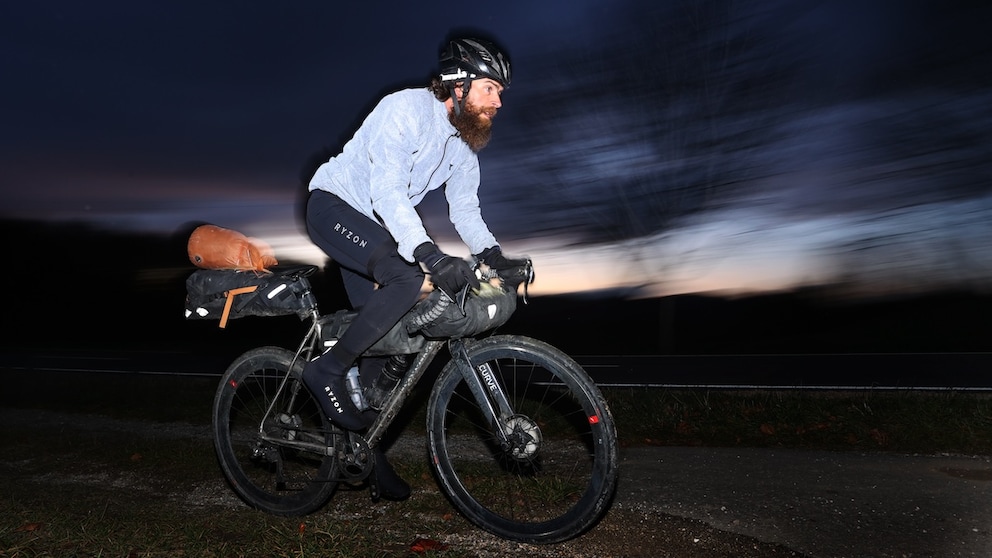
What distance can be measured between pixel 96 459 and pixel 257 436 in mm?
2718

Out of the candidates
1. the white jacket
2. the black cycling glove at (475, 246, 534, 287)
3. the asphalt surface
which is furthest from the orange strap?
the asphalt surface

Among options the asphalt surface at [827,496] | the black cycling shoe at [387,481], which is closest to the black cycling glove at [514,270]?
the black cycling shoe at [387,481]

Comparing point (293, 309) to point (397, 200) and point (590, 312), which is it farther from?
point (590, 312)

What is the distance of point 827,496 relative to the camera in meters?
4.16

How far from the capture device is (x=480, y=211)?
408 cm

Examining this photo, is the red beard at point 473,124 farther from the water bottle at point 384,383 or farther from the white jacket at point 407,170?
the water bottle at point 384,383

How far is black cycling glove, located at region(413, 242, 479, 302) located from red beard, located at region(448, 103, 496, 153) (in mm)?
657

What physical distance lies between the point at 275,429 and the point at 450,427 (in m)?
1.08

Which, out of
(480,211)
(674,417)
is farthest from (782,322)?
(480,211)

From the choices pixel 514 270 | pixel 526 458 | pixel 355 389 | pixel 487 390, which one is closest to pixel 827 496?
pixel 526 458

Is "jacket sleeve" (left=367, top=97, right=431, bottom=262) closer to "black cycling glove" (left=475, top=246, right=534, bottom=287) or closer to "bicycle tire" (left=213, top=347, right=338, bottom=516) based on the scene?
"black cycling glove" (left=475, top=246, right=534, bottom=287)

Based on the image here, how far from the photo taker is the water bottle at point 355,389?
155 inches

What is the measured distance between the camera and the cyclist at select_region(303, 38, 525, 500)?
3387 millimetres

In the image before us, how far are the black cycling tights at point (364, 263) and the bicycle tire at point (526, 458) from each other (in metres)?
0.42
